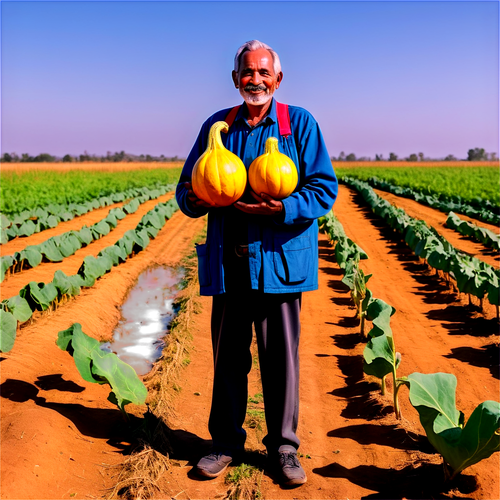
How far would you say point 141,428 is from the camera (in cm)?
392

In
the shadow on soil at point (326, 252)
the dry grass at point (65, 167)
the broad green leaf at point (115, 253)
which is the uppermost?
the dry grass at point (65, 167)

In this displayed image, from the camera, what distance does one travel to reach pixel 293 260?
3160 millimetres

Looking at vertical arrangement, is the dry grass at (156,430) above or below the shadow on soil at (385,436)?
above

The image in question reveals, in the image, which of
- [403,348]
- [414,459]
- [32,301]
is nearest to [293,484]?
[414,459]

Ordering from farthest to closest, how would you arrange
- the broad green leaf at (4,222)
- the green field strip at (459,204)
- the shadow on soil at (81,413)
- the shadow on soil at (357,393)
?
the green field strip at (459,204), the broad green leaf at (4,222), the shadow on soil at (357,393), the shadow on soil at (81,413)

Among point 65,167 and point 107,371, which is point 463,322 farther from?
point 65,167

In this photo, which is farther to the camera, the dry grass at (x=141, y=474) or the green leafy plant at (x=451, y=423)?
the dry grass at (x=141, y=474)

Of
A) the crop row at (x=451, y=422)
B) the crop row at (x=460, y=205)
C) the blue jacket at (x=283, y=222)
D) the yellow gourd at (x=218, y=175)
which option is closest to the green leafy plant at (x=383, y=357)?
the crop row at (x=451, y=422)

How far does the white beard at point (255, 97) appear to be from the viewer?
10.2 ft

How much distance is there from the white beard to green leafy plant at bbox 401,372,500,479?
70.0 inches

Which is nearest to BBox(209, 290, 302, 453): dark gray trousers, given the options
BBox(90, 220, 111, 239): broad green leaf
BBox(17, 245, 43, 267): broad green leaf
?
BBox(17, 245, 43, 267): broad green leaf

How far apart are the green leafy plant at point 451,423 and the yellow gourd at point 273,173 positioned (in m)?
1.32

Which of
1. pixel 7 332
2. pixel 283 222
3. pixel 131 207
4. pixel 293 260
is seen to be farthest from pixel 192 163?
pixel 131 207

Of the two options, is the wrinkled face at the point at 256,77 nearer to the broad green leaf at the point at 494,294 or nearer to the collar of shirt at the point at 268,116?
the collar of shirt at the point at 268,116
